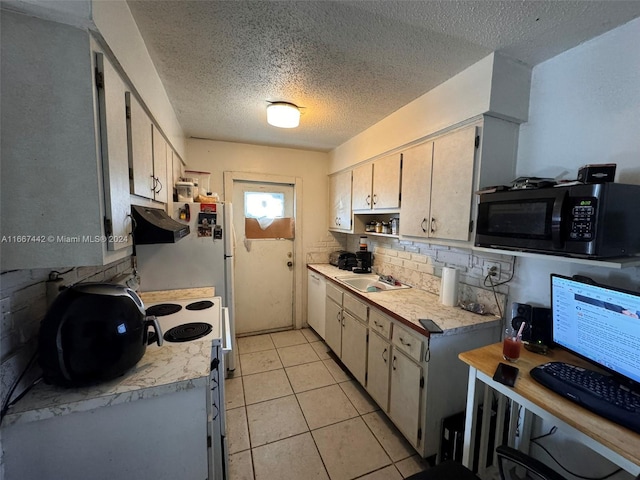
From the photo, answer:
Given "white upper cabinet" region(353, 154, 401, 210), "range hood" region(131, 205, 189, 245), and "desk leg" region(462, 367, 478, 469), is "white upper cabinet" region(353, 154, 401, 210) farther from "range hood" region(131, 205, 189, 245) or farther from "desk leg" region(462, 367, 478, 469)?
"range hood" region(131, 205, 189, 245)

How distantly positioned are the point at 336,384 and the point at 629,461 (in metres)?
1.99

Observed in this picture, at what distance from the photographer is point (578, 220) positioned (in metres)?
1.07

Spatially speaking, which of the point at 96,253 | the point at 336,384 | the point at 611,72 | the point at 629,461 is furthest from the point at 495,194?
the point at 336,384

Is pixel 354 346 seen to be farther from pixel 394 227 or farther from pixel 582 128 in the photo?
pixel 582 128

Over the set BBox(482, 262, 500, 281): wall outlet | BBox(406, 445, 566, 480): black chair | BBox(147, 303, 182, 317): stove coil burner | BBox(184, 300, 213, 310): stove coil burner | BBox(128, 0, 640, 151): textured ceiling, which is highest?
BBox(128, 0, 640, 151): textured ceiling

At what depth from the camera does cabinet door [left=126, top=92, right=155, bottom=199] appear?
124 centimetres

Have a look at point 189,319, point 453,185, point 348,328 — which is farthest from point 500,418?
point 189,319

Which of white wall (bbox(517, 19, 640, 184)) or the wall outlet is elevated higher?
white wall (bbox(517, 19, 640, 184))

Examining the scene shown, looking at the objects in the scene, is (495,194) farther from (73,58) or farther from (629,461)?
(73,58)

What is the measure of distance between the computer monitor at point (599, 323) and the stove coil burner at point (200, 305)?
2088mm

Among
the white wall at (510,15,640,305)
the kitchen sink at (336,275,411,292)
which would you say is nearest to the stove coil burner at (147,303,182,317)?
the kitchen sink at (336,275,411,292)

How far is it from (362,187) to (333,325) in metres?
1.54

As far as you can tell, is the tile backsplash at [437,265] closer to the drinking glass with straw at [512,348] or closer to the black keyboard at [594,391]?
the drinking glass with straw at [512,348]

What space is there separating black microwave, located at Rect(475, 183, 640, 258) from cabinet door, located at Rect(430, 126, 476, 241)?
1.18 ft
